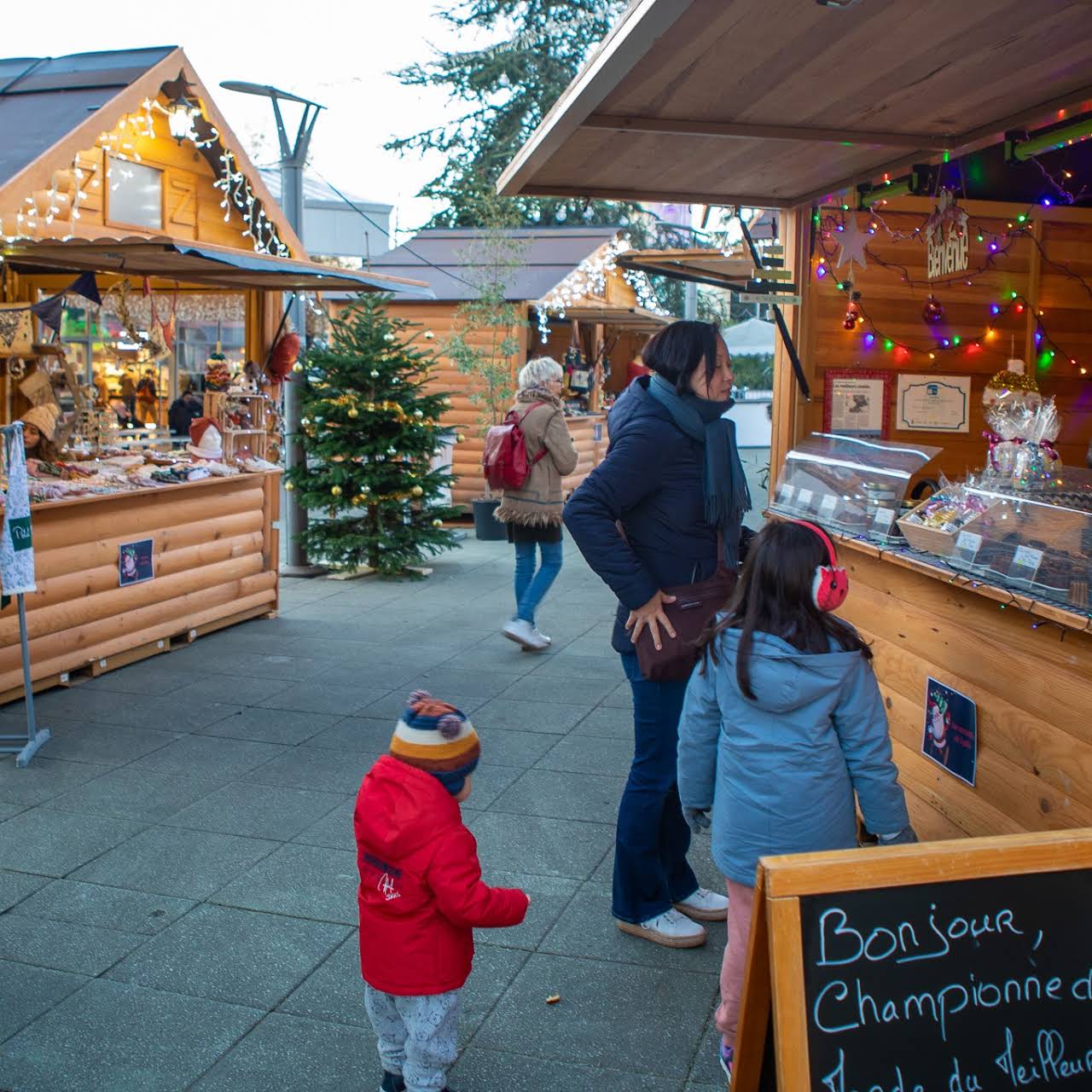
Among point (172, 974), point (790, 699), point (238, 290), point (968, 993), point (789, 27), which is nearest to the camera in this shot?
point (968, 993)

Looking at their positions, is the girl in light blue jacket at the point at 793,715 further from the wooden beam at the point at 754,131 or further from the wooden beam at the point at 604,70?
the wooden beam at the point at 754,131

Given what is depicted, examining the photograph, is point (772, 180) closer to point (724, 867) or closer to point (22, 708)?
point (724, 867)

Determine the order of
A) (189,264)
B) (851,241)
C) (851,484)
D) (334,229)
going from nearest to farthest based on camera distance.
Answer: (851,484) < (851,241) < (189,264) < (334,229)

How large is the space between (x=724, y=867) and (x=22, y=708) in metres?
5.11

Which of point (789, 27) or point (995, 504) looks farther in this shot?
point (995, 504)

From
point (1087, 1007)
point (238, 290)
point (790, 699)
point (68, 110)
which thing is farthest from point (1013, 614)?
point (238, 290)

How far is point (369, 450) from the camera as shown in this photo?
11.3 m

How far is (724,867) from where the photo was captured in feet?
10.2

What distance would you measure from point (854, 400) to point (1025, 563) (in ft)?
9.23

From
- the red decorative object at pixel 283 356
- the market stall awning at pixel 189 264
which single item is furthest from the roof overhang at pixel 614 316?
the market stall awning at pixel 189 264

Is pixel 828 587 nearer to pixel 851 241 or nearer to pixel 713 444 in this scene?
pixel 713 444

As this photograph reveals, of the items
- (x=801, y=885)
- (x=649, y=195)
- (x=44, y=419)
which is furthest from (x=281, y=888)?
(x=44, y=419)

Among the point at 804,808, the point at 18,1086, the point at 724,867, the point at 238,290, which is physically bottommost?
the point at 18,1086

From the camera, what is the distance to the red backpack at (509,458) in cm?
823
